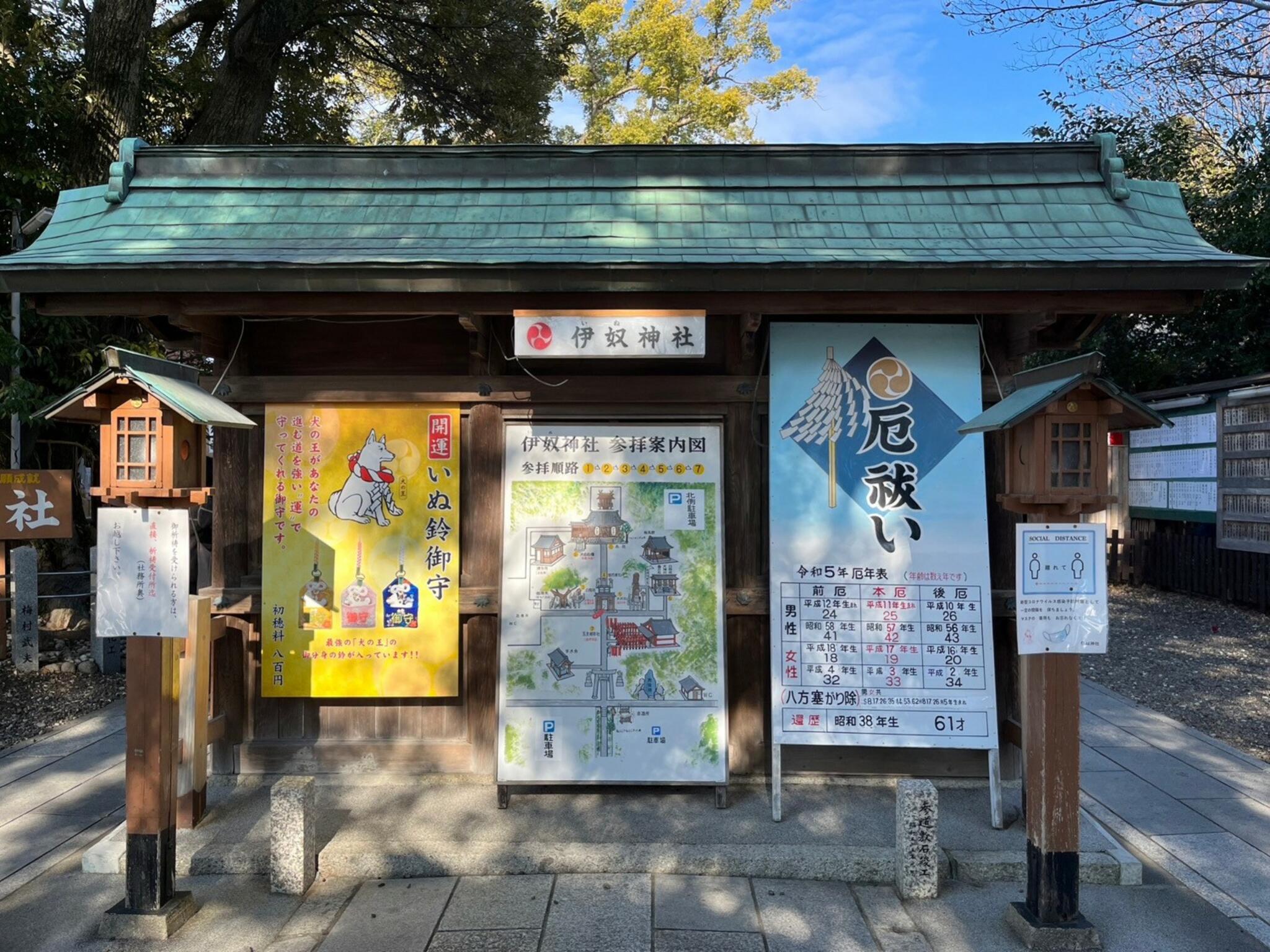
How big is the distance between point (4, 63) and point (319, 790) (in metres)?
10.3

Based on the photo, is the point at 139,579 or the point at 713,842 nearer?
the point at 139,579

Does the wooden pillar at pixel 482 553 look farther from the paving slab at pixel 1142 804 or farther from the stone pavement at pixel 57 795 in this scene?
the paving slab at pixel 1142 804

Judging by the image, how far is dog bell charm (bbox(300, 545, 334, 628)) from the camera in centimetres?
521

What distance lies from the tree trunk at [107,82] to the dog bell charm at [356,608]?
8.94 m

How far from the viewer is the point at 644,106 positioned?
31.5 m

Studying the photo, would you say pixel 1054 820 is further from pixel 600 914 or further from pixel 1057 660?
pixel 600 914

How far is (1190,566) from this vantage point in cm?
1234

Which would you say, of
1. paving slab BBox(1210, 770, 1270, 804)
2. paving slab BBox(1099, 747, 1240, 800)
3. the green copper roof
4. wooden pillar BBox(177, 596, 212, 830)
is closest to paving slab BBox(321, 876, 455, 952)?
wooden pillar BBox(177, 596, 212, 830)

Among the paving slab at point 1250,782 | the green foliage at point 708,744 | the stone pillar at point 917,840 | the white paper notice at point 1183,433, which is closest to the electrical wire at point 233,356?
the green foliage at point 708,744

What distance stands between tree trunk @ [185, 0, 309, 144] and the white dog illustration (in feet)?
32.3

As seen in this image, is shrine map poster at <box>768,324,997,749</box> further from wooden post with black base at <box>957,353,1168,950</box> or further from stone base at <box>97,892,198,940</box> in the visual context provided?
stone base at <box>97,892,198,940</box>

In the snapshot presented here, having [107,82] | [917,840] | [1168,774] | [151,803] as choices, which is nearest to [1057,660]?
[917,840]

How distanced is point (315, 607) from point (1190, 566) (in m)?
13.2

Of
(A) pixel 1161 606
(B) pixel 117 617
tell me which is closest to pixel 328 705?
(B) pixel 117 617
